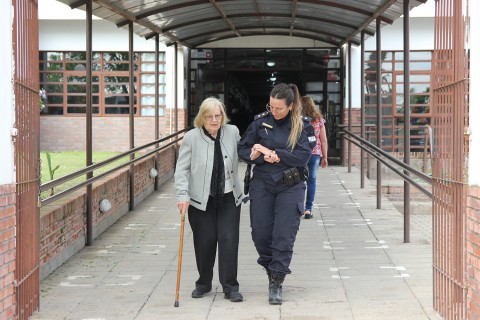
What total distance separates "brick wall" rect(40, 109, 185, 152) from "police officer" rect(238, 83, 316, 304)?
1519cm

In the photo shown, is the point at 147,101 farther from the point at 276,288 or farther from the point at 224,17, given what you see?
the point at 276,288

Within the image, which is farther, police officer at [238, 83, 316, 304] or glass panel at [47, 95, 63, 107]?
glass panel at [47, 95, 63, 107]

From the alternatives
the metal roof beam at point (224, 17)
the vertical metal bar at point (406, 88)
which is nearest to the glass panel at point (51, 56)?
the metal roof beam at point (224, 17)

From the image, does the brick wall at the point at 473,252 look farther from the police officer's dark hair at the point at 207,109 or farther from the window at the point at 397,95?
the window at the point at 397,95

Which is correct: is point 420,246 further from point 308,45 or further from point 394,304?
point 308,45

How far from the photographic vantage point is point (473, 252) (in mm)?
4914

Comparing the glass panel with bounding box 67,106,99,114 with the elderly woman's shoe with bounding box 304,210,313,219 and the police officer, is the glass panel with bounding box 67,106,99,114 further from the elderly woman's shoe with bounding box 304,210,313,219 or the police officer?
the police officer

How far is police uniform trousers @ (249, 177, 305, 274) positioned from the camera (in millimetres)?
6133

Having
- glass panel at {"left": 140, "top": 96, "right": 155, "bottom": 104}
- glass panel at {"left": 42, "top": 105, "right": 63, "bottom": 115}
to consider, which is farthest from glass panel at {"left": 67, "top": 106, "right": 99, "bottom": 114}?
glass panel at {"left": 140, "top": 96, "right": 155, "bottom": 104}

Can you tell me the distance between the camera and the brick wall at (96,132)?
2133 cm

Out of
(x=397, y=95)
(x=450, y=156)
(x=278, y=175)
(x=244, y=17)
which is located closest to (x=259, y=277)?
(x=278, y=175)

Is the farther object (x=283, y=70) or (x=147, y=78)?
(x=147, y=78)

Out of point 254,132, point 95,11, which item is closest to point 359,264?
point 254,132

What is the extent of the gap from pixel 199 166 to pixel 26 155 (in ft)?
4.34
